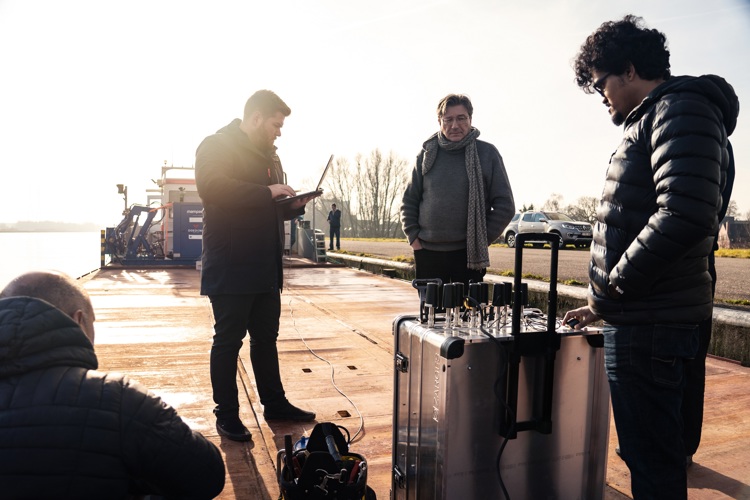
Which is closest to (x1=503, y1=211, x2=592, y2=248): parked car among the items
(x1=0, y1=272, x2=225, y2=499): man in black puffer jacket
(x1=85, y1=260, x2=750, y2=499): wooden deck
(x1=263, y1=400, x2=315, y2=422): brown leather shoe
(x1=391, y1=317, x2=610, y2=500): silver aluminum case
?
(x1=85, y1=260, x2=750, y2=499): wooden deck

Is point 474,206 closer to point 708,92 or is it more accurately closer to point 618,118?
point 618,118

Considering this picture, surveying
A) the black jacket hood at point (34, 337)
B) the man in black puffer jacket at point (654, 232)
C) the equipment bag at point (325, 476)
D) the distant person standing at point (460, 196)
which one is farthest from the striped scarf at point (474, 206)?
the black jacket hood at point (34, 337)

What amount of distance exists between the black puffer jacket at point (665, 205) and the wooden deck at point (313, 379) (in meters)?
1.28

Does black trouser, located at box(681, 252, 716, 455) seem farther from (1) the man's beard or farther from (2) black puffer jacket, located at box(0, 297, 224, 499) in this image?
(2) black puffer jacket, located at box(0, 297, 224, 499)

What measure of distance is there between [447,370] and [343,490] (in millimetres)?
596

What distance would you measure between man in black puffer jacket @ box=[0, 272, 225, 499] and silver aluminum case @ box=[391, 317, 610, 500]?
0.98 metres

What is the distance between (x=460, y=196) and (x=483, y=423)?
1.74 metres

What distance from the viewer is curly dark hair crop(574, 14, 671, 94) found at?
187cm

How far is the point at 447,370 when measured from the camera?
1969 millimetres

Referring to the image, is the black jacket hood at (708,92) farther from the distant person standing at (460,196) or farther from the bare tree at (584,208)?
the bare tree at (584,208)

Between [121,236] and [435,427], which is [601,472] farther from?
[121,236]

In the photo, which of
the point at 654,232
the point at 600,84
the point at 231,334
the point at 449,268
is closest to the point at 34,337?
the point at 654,232

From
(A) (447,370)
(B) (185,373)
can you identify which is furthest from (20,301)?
(B) (185,373)

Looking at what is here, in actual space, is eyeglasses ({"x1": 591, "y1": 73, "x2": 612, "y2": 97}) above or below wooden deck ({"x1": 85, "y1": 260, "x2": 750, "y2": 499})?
above
